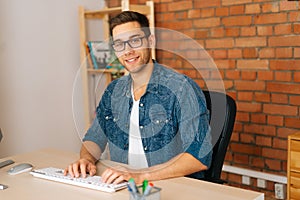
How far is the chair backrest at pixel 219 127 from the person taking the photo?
1770mm

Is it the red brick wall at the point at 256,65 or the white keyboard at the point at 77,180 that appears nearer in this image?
the white keyboard at the point at 77,180

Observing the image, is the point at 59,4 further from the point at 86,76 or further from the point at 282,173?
the point at 282,173

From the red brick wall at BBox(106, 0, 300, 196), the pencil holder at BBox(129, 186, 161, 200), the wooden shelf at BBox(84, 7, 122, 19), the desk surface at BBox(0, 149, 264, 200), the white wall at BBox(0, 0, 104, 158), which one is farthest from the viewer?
the wooden shelf at BBox(84, 7, 122, 19)

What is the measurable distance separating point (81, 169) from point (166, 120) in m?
0.38

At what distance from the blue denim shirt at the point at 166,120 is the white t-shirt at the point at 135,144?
0.05 feet

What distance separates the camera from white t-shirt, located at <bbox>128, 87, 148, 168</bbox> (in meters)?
1.64

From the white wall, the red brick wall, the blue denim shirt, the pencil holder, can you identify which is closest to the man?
the blue denim shirt

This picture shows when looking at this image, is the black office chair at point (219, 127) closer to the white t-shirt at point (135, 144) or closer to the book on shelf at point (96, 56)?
the white t-shirt at point (135, 144)

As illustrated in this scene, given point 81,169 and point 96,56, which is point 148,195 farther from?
point 96,56

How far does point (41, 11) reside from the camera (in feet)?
10.5

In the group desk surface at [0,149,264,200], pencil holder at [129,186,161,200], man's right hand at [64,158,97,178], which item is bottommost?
desk surface at [0,149,264,200]

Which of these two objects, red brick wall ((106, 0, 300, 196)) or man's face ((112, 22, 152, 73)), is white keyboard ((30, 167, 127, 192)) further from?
red brick wall ((106, 0, 300, 196))

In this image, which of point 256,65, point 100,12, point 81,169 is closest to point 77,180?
point 81,169

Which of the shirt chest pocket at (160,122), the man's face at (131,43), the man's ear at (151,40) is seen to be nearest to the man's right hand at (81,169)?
the shirt chest pocket at (160,122)
